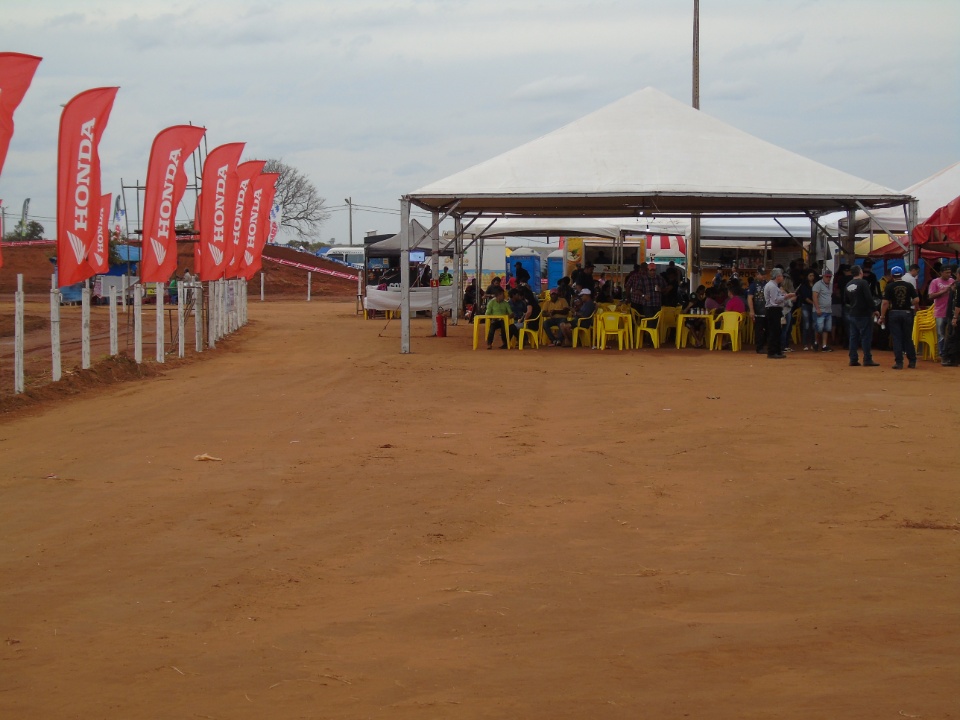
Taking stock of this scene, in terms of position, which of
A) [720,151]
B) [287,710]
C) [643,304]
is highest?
[720,151]

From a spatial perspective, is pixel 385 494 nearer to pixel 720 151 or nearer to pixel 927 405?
pixel 927 405

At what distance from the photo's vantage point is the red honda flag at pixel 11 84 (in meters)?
10.7

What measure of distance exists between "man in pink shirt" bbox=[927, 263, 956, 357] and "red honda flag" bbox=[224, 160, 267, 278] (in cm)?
1388

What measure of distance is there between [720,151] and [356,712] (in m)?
18.3

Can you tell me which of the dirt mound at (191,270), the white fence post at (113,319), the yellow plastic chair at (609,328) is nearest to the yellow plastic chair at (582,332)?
the yellow plastic chair at (609,328)

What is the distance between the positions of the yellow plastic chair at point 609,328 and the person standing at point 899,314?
5.30 meters

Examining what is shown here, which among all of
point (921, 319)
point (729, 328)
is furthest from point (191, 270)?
point (921, 319)

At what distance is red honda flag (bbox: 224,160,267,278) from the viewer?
76.3 feet

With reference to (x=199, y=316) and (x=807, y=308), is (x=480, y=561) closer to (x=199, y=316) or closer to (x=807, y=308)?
(x=199, y=316)

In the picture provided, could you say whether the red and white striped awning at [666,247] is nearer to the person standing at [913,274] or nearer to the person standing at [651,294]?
the person standing at [651,294]

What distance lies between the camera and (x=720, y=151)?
67.9 ft

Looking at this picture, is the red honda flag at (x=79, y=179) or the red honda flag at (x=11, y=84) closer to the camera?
the red honda flag at (x=11, y=84)

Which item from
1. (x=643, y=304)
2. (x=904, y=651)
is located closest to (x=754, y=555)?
(x=904, y=651)

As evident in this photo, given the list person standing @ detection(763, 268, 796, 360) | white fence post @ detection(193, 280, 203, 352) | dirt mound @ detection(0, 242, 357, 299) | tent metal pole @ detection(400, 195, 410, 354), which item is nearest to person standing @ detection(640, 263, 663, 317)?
person standing @ detection(763, 268, 796, 360)
